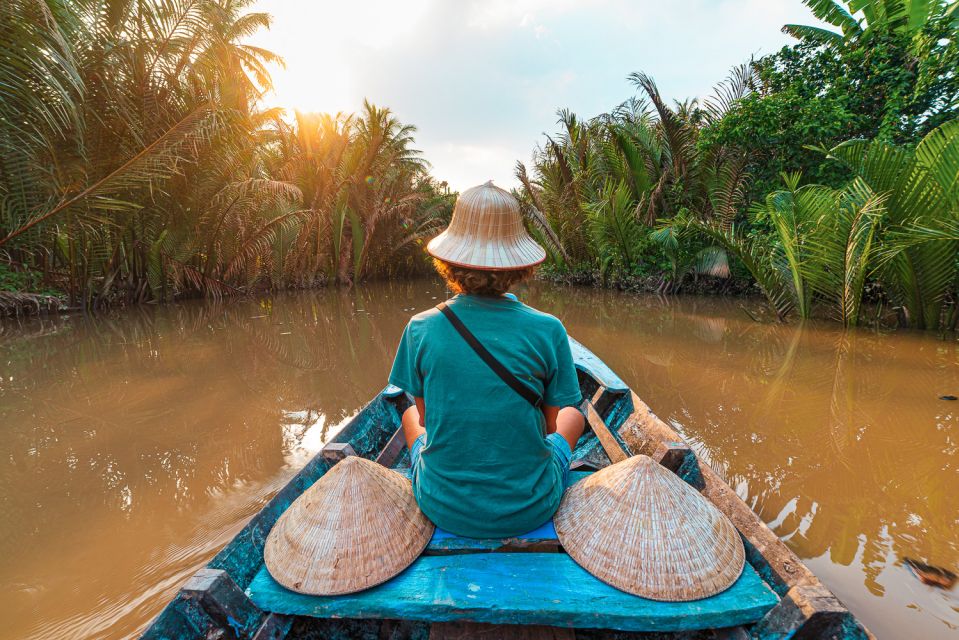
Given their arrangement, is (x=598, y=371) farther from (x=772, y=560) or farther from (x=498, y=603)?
(x=498, y=603)

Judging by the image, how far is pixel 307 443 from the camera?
3.33 meters

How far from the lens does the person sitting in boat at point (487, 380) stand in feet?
4.49

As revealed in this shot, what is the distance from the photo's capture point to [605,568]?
1.33 m

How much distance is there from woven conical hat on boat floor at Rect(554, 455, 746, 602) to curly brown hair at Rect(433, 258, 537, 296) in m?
0.72

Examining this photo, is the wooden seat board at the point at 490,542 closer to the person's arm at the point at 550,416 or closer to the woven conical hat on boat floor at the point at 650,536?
the woven conical hat on boat floor at the point at 650,536

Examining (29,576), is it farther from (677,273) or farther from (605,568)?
(677,273)

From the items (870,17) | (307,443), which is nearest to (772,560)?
(307,443)

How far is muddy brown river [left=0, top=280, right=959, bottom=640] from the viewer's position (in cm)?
193

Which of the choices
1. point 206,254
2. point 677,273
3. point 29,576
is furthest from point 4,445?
point 677,273

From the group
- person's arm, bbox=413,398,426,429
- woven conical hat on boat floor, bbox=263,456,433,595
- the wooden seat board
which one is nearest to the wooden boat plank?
person's arm, bbox=413,398,426,429

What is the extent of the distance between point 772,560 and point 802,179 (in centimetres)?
1031

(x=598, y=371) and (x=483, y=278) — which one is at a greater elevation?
(x=483, y=278)

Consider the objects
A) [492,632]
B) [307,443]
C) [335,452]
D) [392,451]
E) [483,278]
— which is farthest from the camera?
[307,443]

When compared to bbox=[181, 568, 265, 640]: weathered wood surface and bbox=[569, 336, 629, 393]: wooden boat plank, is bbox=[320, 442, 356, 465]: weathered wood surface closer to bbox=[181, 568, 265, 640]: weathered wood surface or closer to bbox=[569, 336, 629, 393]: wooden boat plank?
bbox=[181, 568, 265, 640]: weathered wood surface
